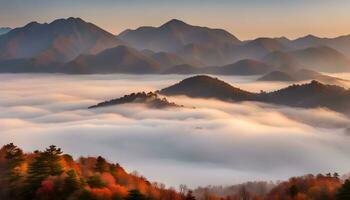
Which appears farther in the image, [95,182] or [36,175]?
[36,175]

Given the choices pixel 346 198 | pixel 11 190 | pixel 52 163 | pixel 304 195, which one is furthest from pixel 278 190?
pixel 11 190

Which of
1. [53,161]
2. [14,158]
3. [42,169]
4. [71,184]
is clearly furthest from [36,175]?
[14,158]

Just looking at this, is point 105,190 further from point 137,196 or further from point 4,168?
point 4,168

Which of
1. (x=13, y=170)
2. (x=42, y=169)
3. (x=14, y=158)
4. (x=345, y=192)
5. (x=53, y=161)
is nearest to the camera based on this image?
(x=345, y=192)

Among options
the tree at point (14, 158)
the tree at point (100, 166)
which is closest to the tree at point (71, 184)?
the tree at point (14, 158)

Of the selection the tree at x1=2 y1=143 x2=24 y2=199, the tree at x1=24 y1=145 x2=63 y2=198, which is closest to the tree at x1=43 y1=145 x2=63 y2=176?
the tree at x1=24 y1=145 x2=63 y2=198

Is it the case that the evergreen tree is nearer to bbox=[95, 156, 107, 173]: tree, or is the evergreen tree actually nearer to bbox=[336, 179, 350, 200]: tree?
bbox=[95, 156, 107, 173]: tree

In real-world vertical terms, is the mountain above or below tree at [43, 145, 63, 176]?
below

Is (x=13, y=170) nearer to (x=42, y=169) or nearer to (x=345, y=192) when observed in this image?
(x=42, y=169)

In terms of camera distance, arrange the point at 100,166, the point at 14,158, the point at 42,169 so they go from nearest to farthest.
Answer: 1. the point at 42,169
2. the point at 14,158
3. the point at 100,166

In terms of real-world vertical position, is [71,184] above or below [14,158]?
below

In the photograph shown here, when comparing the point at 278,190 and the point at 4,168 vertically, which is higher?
the point at 4,168
